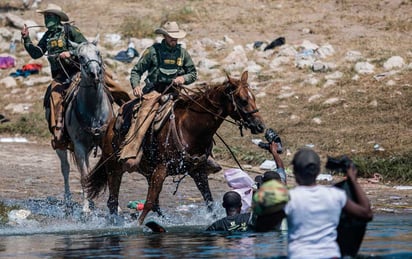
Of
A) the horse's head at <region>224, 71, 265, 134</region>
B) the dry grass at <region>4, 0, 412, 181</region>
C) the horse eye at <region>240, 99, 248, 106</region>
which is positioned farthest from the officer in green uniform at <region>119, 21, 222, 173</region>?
the dry grass at <region>4, 0, 412, 181</region>

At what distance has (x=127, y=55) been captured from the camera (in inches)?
1089

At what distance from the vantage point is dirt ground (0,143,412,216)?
1594 centimetres

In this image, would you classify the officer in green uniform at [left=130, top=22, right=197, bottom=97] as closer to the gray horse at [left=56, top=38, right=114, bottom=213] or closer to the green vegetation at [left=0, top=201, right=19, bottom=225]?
the gray horse at [left=56, top=38, right=114, bottom=213]

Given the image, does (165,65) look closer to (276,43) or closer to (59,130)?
(59,130)

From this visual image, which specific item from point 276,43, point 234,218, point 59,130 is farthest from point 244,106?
point 276,43

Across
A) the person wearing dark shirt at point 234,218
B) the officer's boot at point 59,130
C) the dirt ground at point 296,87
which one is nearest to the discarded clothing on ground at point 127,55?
the dirt ground at point 296,87

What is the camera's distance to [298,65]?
968 inches

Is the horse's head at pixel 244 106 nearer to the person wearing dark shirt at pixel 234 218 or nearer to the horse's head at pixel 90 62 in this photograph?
the person wearing dark shirt at pixel 234 218

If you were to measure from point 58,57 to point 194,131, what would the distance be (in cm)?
315

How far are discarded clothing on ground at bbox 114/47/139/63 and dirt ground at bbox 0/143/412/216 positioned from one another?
7.18 m

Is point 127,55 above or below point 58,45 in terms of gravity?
below

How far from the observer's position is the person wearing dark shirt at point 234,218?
39.5 ft

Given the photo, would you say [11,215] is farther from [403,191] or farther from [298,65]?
[298,65]

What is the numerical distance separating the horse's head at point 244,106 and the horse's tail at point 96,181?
2.52 m
